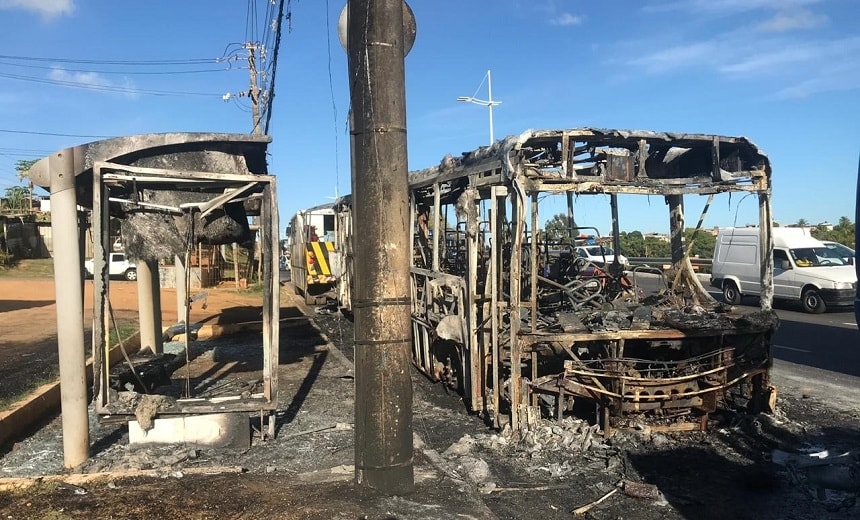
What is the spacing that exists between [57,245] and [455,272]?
6.20 metres

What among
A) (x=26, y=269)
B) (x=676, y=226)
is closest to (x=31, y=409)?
(x=676, y=226)

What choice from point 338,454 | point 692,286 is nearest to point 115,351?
point 338,454

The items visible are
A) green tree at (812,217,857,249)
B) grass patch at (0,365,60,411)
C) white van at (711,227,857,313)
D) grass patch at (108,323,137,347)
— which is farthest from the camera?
green tree at (812,217,857,249)

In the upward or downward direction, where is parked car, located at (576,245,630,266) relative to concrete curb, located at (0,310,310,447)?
upward

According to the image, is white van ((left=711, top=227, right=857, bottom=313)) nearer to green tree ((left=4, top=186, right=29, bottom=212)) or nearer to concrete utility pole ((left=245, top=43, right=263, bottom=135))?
concrete utility pole ((left=245, top=43, right=263, bottom=135))

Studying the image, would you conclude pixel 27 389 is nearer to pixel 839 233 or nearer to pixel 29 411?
pixel 29 411

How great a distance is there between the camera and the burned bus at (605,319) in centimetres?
625

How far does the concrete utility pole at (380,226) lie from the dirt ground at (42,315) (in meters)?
5.60

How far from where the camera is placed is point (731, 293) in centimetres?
1966

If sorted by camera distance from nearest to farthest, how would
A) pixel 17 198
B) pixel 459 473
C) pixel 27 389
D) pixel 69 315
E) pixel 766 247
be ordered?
1. pixel 459 473
2. pixel 69 315
3. pixel 766 247
4. pixel 27 389
5. pixel 17 198

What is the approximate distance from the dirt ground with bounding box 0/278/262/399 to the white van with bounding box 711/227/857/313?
14.1m

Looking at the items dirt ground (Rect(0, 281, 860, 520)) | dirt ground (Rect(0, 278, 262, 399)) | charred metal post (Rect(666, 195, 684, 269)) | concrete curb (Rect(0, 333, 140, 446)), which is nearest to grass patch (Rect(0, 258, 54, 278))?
dirt ground (Rect(0, 278, 262, 399))

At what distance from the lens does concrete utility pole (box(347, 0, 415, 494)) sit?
3.94m

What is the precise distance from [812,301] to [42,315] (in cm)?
2015
